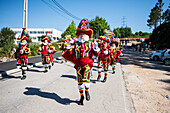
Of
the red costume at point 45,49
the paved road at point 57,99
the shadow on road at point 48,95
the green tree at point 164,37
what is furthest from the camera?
the green tree at point 164,37

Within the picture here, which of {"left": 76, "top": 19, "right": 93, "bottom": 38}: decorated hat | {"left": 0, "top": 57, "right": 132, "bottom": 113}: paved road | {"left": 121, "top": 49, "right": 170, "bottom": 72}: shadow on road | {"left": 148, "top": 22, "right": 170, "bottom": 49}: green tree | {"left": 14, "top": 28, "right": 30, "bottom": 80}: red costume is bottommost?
{"left": 0, "top": 57, "right": 132, "bottom": 113}: paved road

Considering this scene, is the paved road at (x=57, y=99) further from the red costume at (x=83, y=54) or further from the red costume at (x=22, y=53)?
the red costume at (x=22, y=53)

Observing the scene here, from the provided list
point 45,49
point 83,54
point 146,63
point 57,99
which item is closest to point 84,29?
point 83,54

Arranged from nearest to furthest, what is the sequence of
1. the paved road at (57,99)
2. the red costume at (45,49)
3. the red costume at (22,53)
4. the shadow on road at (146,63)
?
the paved road at (57,99) → the red costume at (22,53) → the red costume at (45,49) → the shadow on road at (146,63)

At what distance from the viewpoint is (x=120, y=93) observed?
5.41 meters

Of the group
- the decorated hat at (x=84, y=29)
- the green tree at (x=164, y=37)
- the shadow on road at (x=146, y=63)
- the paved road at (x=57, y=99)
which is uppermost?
the green tree at (x=164, y=37)

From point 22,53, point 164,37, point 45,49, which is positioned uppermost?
point 164,37

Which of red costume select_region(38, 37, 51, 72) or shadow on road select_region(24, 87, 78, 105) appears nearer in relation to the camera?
shadow on road select_region(24, 87, 78, 105)

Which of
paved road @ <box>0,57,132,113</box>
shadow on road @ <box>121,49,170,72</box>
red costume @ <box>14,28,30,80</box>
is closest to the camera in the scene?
paved road @ <box>0,57,132,113</box>

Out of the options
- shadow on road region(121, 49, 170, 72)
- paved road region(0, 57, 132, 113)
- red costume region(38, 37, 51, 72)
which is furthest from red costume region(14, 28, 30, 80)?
shadow on road region(121, 49, 170, 72)

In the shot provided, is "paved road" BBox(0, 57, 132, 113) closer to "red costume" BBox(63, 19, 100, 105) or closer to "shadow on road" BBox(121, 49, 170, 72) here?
"red costume" BBox(63, 19, 100, 105)

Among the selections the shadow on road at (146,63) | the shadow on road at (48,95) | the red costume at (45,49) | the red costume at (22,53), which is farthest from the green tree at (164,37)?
the shadow on road at (48,95)

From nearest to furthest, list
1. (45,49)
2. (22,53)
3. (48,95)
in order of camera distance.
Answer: (48,95)
(22,53)
(45,49)

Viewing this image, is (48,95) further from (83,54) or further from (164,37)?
(164,37)
